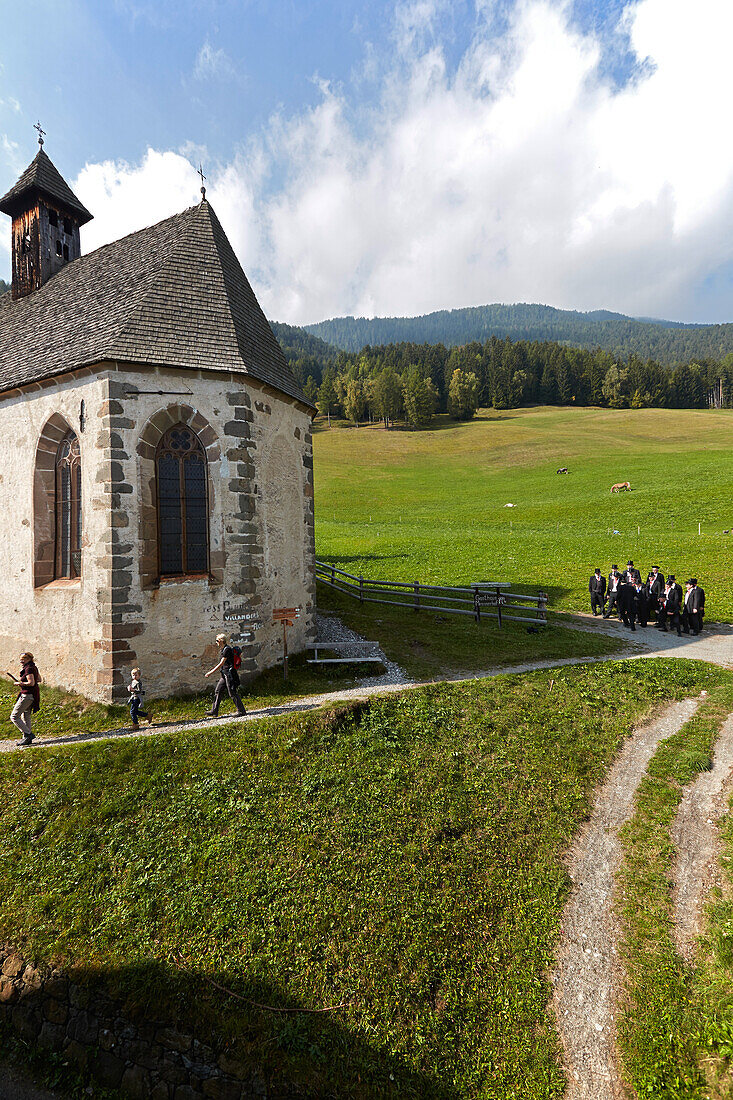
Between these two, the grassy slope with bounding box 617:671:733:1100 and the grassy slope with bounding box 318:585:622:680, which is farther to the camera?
the grassy slope with bounding box 318:585:622:680

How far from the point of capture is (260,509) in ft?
39.3

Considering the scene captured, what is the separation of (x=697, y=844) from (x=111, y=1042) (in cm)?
795

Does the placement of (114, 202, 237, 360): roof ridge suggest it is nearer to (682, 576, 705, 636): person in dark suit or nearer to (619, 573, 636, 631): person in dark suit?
(619, 573, 636, 631): person in dark suit

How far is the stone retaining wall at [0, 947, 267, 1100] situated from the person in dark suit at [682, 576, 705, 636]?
15651 mm

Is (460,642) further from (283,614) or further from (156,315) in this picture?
(156,315)

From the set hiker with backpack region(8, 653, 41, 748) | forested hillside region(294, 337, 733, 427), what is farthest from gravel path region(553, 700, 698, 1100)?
forested hillside region(294, 337, 733, 427)

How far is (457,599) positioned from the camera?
17016mm

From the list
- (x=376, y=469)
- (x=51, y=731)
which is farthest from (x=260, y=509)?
(x=376, y=469)

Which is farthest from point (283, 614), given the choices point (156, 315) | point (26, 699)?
point (156, 315)

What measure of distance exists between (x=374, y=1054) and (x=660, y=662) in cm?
1092

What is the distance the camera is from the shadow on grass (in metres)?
5.25

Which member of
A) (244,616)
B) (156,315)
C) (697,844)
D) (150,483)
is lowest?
(697,844)

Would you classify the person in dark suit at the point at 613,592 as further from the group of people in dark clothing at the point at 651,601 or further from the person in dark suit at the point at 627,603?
the person in dark suit at the point at 627,603

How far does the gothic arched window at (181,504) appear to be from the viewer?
11.2m
